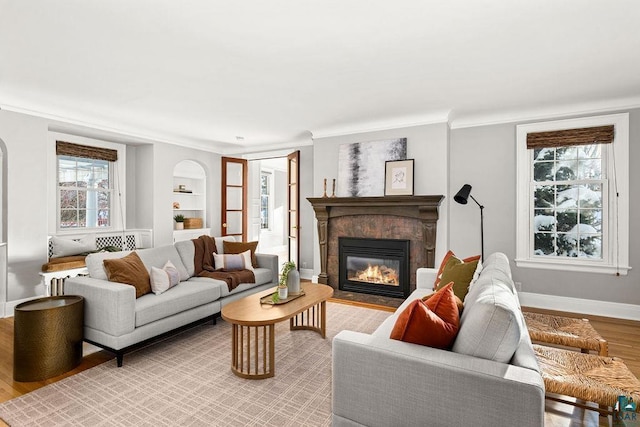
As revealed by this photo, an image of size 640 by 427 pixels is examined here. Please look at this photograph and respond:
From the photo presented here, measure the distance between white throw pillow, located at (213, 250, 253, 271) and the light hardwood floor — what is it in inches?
59.3

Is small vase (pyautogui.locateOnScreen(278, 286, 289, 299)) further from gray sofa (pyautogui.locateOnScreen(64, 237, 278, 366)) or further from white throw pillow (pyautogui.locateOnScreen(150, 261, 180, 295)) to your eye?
white throw pillow (pyautogui.locateOnScreen(150, 261, 180, 295))

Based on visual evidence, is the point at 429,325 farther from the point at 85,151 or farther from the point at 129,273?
the point at 85,151

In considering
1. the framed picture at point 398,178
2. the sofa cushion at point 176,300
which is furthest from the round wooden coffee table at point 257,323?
the framed picture at point 398,178

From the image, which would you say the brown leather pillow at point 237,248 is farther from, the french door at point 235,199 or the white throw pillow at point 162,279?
the french door at point 235,199

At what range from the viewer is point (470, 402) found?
53.4 inches

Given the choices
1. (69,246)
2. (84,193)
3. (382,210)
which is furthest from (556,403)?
(84,193)

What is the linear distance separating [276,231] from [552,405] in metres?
6.95

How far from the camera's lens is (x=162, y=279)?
3.27 metres

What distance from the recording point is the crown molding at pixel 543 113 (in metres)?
3.81

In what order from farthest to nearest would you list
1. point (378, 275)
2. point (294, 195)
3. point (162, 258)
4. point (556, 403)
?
point (294, 195)
point (378, 275)
point (162, 258)
point (556, 403)

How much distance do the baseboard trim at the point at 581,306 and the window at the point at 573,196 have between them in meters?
0.39

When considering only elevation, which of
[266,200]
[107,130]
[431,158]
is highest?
[107,130]

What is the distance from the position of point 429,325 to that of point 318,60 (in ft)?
7.29

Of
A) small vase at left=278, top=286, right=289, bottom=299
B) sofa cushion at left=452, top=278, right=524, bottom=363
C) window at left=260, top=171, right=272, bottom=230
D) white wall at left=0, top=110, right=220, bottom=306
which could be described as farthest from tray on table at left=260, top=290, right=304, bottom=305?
window at left=260, top=171, right=272, bottom=230
